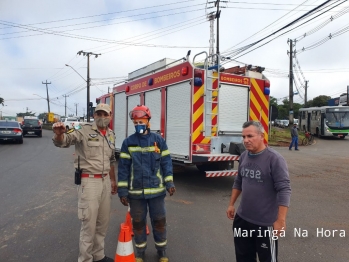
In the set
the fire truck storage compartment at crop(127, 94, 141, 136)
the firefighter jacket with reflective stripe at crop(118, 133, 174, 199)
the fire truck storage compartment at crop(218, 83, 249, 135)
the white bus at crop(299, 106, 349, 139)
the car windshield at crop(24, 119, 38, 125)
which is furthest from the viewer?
the car windshield at crop(24, 119, 38, 125)

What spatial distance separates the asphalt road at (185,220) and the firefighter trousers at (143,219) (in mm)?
238

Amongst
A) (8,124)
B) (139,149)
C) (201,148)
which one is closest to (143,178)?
(139,149)

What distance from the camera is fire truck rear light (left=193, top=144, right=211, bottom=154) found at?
6.30 meters

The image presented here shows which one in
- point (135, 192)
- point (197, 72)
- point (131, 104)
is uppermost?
point (197, 72)

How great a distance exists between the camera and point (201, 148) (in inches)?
250

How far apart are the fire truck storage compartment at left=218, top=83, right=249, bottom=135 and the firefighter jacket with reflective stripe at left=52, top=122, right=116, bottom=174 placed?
13.0ft

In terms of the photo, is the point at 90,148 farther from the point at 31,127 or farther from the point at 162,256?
the point at 31,127

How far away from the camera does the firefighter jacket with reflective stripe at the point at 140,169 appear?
3.13 m

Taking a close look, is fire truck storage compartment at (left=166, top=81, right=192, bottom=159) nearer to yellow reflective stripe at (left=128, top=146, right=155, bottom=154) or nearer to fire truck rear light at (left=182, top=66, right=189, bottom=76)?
fire truck rear light at (left=182, top=66, right=189, bottom=76)

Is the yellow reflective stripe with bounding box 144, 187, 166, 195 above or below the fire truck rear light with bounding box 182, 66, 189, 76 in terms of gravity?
below

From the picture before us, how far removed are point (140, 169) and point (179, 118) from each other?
371 centimetres

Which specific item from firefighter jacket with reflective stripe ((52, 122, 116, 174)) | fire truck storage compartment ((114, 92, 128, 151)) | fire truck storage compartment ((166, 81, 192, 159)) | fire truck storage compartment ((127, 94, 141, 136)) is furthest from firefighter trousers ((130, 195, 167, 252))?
fire truck storage compartment ((114, 92, 128, 151))

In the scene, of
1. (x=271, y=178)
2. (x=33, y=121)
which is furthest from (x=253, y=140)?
(x=33, y=121)

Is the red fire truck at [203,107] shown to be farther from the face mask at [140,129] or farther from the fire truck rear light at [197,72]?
the face mask at [140,129]
